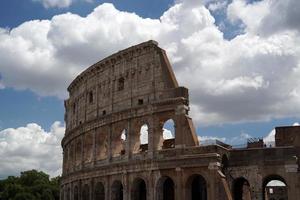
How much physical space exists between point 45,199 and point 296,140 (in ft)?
143

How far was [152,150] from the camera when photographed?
99.5 feet

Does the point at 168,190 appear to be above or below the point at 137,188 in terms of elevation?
below

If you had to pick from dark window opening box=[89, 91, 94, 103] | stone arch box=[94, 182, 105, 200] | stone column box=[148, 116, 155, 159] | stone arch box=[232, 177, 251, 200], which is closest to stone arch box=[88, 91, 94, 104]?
dark window opening box=[89, 91, 94, 103]

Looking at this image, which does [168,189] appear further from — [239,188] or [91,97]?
[91,97]

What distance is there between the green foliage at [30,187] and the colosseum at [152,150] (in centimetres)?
2626

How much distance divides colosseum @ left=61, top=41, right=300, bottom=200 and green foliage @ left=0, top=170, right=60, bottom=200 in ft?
86.2

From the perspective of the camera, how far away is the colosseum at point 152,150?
28.0 metres

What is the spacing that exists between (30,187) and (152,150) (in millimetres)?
39562

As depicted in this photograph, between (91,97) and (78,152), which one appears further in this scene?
(78,152)

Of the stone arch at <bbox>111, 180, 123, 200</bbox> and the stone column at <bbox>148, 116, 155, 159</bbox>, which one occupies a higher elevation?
the stone column at <bbox>148, 116, 155, 159</bbox>

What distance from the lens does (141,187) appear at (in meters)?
33.1

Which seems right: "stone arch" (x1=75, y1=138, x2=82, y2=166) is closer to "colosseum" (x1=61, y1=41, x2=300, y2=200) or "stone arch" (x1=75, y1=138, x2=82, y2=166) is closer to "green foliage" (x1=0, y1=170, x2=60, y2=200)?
"colosseum" (x1=61, y1=41, x2=300, y2=200)

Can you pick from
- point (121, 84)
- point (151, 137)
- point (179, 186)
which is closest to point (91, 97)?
point (121, 84)

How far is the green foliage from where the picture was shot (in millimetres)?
63562
